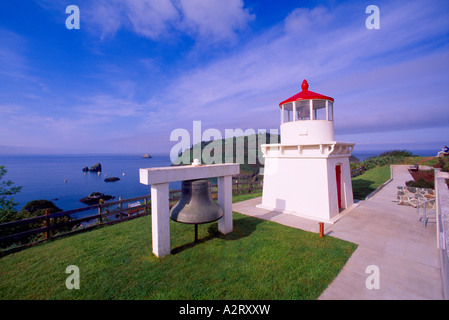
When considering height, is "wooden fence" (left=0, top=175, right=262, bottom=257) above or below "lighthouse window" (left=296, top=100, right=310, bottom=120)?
below

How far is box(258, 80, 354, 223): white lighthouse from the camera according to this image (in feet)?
25.6

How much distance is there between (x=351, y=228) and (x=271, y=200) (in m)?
3.59

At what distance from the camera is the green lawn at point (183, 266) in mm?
3664

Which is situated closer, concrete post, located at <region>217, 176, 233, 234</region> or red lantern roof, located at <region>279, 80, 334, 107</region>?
concrete post, located at <region>217, 176, 233, 234</region>

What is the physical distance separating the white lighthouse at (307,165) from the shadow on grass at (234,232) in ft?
6.98

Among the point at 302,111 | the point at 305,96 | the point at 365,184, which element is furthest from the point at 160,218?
the point at 365,184

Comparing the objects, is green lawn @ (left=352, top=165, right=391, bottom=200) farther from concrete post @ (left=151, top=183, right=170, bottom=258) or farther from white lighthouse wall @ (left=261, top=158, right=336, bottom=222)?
concrete post @ (left=151, top=183, right=170, bottom=258)

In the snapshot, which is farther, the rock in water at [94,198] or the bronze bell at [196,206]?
the rock in water at [94,198]

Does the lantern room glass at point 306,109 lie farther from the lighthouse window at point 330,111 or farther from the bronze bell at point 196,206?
the bronze bell at point 196,206

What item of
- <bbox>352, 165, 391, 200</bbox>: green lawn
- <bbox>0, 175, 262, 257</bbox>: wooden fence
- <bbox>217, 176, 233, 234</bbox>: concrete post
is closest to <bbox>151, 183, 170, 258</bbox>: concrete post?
<bbox>217, 176, 233, 234</bbox>: concrete post

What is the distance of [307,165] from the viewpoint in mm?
8203

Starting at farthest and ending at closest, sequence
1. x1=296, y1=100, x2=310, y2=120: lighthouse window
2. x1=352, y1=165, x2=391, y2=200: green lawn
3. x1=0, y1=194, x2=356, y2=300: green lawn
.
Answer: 1. x1=352, y1=165, x2=391, y2=200: green lawn
2. x1=296, y1=100, x2=310, y2=120: lighthouse window
3. x1=0, y1=194, x2=356, y2=300: green lawn

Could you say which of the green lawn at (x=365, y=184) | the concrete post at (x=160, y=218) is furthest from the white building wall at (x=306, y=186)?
the concrete post at (x=160, y=218)

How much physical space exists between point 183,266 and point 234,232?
2468 millimetres
